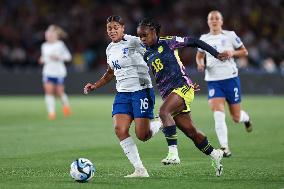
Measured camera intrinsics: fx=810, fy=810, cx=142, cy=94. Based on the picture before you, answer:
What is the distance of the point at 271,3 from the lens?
37.4 m

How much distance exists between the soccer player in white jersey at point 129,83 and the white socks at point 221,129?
9.79 ft

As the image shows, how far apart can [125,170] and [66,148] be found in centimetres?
380

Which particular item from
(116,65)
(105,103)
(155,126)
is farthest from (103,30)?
(116,65)

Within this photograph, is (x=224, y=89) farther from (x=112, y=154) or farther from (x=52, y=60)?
(x=52, y=60)

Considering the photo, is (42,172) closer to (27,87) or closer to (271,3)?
(27,87)

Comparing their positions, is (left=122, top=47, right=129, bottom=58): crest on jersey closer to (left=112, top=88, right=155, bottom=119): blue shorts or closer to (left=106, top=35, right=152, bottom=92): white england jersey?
(left=106, top=35, right=152, bottom=92): white england jersey

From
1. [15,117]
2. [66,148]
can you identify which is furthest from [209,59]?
[15,117]

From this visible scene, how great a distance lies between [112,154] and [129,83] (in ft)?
10.9

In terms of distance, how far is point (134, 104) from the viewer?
37.2 feet

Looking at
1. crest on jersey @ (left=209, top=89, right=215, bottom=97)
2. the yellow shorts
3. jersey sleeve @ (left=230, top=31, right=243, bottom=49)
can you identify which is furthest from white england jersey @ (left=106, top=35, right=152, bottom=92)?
jersey sleeve @ (left=230, top=31, right=243, bottom=49)

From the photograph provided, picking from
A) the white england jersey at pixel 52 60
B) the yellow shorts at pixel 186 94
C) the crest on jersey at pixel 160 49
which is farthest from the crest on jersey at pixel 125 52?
the white england jersey at pixel 52 60

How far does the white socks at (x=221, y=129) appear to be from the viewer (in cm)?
1442

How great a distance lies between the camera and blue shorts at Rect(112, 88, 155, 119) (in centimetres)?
1135

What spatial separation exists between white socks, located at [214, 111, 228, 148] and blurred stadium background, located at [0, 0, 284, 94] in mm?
19434
